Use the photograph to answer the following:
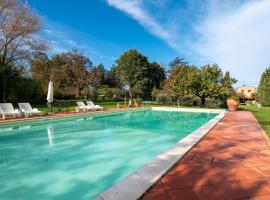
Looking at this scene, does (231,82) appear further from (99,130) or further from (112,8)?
(99,130)

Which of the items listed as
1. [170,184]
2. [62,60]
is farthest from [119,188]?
[62,60]

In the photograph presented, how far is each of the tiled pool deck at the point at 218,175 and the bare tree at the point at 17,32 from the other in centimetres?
1914

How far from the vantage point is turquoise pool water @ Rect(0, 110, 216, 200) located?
4229 millimetres

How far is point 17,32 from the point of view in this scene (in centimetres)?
1905

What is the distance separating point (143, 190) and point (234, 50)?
761 inches

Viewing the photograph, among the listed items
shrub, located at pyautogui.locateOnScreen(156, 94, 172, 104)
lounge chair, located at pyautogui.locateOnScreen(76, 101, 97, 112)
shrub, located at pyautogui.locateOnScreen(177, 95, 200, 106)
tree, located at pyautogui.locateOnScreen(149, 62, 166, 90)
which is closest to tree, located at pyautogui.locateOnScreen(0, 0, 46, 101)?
lounge chair, located at pyautogui.locateOnScreen(76, 101, 97, 112)

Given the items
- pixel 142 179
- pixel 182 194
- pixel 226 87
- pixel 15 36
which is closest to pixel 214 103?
pixel 226 87

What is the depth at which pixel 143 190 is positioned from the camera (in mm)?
2949

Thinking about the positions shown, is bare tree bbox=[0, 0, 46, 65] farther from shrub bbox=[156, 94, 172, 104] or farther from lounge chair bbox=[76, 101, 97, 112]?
shrub bbox=[156, 94, 172, 104]

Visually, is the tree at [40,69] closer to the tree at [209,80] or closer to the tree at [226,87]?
the tree at [209,80]

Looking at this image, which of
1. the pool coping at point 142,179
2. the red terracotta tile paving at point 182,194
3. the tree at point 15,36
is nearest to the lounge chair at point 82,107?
→ the tree at point 15,36

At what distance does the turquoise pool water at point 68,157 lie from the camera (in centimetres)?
423

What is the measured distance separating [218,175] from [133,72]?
33464 millimetres

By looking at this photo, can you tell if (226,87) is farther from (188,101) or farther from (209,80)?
(188,101)
